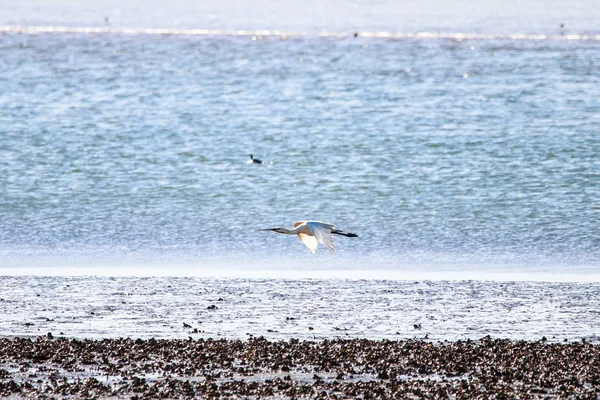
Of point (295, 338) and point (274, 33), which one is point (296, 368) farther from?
point (274, 33)

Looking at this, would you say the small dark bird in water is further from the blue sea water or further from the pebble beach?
the pebble beach

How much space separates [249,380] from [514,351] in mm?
2684

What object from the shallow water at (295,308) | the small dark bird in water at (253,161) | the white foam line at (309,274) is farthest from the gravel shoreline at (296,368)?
the small dark bird in water at (253,161)

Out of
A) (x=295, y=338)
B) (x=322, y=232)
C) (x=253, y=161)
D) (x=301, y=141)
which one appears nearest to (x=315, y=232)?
(x=322, y=232)

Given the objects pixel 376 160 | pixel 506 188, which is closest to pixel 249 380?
pixel 506 188

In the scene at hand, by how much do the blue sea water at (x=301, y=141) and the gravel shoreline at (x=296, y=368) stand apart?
541cm

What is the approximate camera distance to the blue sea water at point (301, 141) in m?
19.8

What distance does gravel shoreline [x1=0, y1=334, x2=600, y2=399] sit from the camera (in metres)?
10.7

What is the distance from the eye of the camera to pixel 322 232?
533 inches

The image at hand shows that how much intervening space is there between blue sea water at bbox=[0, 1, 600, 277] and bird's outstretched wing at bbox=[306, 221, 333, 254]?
163 inches

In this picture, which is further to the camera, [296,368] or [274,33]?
[274,33]

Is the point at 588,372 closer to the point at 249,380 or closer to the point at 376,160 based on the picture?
the point at 249,380

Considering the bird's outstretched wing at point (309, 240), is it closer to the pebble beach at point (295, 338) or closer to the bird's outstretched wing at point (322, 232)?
the bird's outstretched wing at point (322, 232)

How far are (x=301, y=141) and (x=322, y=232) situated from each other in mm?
16171
